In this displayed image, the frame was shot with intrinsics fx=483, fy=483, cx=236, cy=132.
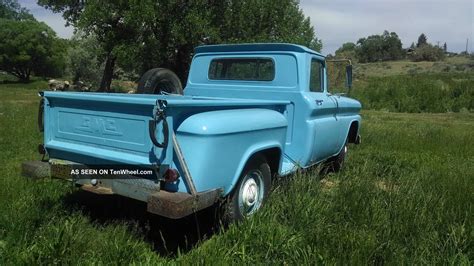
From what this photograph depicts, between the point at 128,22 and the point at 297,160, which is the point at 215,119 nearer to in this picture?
the point at 297,160

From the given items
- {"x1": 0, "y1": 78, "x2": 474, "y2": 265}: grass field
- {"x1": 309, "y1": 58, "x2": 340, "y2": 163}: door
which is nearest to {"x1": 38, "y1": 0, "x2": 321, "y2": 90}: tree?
{"x1": 309, "y1": 58, "x2": 340, "y2": 163}: door

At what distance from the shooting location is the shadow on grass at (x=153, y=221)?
441cm

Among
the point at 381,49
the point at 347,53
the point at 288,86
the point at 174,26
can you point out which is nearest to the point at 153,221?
the point at 288,86

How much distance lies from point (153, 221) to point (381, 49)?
9058 cm

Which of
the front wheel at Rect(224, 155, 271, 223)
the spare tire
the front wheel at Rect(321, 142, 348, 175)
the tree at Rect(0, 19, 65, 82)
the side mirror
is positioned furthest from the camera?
the tree at Rect(0, 19, 65, 82)

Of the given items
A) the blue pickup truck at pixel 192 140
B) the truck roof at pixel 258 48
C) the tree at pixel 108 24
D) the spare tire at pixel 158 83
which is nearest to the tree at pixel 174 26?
the tree at pixel 108 24

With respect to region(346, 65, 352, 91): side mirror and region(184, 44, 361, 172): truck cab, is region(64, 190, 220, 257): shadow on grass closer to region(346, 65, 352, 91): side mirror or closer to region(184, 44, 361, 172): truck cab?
region(184, 44, 361, 172): truck cab

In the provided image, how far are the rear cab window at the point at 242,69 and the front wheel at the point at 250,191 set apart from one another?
1.71 metres

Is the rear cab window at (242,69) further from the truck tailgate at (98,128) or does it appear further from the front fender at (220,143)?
the truck tailgate at (98,128)

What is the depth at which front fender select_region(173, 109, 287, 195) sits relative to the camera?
12.3 feet

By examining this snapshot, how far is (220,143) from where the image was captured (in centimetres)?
389

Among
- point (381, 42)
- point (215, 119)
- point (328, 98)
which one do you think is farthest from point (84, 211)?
point (381, 42)

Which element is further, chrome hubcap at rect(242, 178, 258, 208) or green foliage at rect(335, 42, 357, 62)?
green foliage at rect(335, 42, 357, 62)

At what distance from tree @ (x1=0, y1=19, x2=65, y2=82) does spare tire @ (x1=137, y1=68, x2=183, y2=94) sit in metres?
47.7
